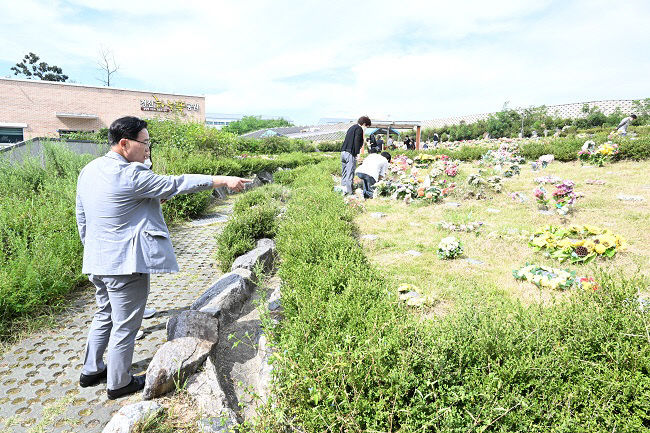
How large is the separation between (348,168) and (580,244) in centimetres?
494

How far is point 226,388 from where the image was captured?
237cm

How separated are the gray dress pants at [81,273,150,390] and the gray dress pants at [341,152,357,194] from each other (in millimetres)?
6079

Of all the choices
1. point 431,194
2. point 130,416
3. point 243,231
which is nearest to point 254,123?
point 431,194

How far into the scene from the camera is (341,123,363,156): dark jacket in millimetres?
7611

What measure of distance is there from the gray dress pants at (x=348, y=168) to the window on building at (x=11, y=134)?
28.1 meters

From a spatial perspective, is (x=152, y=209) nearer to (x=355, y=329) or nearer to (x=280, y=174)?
(x=355, y=329)

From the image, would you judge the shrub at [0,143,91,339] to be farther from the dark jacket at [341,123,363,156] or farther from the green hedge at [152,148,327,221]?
the dark jacket at [341,123,363,156]

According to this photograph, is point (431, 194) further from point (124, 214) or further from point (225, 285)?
point (124, 214)

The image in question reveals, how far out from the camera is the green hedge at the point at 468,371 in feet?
4.84

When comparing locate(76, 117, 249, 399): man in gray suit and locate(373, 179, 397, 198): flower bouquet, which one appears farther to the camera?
locate(373, 179, 397, 198): flower bouquet

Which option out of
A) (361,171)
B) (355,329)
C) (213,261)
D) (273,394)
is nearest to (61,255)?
(213,261)

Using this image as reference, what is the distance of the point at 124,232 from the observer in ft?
7.17

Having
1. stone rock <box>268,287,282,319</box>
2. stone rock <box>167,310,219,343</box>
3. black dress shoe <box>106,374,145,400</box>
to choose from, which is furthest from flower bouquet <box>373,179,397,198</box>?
black dress shoe <box>106,374,145,400</box>

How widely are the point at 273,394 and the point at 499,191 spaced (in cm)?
685
